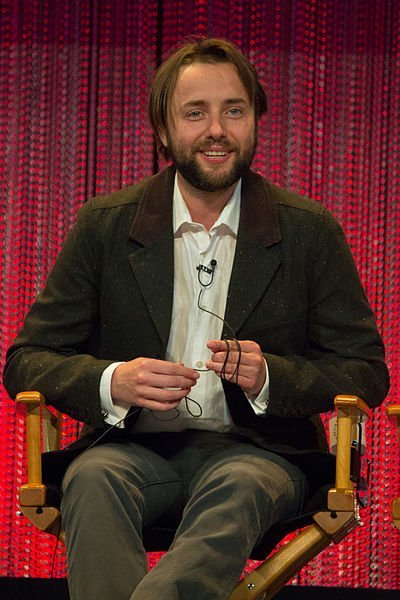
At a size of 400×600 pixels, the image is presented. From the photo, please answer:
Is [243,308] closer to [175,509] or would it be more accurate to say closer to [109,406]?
[109,406]

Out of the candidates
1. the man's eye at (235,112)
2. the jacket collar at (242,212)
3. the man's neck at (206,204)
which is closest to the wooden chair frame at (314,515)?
the jacket collar at (242,212)

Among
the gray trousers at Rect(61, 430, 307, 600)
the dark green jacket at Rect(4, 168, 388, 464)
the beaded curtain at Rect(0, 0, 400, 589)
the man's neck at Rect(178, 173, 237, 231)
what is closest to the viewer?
the gray trousers at Rect(61, 430, 307, 600)

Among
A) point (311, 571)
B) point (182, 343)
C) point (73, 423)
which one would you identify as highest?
point (182, 343)

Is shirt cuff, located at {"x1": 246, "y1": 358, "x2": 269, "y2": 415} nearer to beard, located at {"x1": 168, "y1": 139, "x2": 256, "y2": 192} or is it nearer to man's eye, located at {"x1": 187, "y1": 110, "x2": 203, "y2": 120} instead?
beard, located at {"x1": 168, "y1": 139, "x2": 256, "y2": 192}

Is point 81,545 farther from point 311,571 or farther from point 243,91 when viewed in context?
point 311,571

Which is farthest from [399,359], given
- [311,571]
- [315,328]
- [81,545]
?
[81,545]

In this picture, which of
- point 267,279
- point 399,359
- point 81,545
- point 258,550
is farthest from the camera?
point 399,359

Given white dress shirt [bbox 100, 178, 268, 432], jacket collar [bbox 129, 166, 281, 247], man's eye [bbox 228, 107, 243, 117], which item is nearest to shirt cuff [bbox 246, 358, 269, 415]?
white dress shirt [bbox 100, 178, 268, 432]

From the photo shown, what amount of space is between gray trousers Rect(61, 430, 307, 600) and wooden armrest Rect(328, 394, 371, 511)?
0.12 metres

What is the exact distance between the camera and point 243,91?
2.97m

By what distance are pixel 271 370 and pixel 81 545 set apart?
627 millimetres

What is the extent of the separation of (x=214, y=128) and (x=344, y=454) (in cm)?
87

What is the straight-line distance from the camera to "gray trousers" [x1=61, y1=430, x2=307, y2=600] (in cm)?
231

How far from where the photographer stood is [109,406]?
9.02 feet
